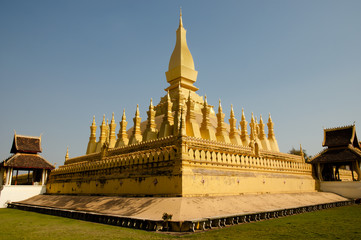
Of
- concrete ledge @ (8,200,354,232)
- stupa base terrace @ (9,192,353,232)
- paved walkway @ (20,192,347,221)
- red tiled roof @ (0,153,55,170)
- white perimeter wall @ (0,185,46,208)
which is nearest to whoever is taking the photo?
concrete ledge @ (8,200,354,232)

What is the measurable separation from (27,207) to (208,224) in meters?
16.1

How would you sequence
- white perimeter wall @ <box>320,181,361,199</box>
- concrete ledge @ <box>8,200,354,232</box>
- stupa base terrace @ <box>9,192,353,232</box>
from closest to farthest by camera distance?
concrete ledge @ <box>8,200,354,232</box>
stupa base terrace @ <box>9,192,353,232</box>
white perimeter wall @ <box>320,181,361,199</box>

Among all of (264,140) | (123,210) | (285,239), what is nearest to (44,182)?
(123,210)

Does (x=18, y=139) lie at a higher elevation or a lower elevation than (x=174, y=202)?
higher

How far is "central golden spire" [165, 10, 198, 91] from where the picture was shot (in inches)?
1112

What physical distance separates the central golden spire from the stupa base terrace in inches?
596

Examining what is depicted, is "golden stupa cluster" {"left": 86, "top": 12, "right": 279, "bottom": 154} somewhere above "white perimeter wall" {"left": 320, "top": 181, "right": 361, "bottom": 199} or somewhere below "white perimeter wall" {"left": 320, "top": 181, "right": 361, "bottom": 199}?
above

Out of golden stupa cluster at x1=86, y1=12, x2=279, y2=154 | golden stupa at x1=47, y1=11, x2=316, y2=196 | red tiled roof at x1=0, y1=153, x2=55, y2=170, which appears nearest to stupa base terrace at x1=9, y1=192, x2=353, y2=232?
golden stupa at x1=47, y1=11, x2=316, y2=196

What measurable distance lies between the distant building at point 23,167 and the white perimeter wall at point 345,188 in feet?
84.7

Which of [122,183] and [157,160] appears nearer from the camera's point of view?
[157,160]

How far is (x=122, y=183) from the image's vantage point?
16.3 metres

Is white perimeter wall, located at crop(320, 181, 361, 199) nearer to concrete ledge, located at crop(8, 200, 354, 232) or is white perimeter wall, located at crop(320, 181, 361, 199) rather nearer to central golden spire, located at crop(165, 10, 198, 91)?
concrete ledge, located at crop(8, 200, 354, 232)

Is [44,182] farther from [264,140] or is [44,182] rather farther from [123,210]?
[264,140]

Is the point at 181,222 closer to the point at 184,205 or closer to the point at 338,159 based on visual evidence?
the point at 184,205
